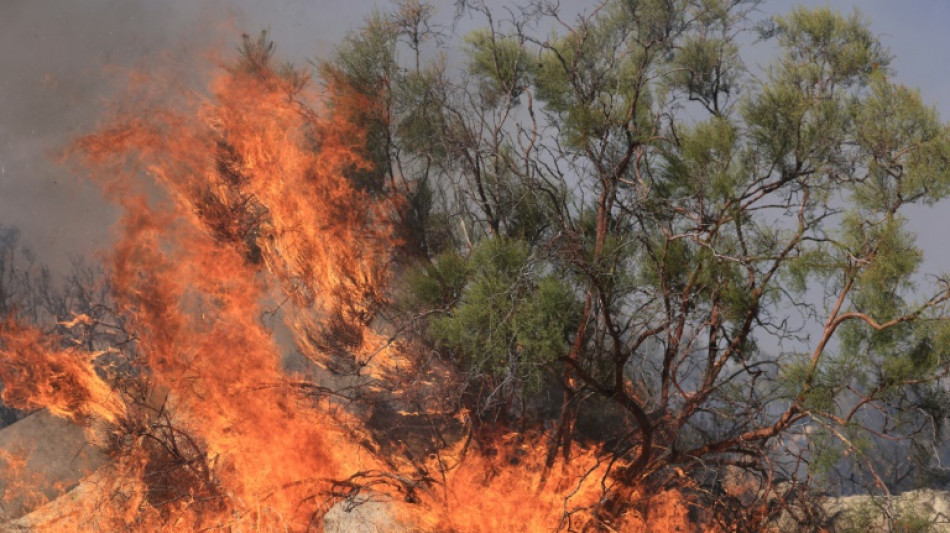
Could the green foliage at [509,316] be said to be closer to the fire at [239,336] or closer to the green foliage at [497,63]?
the fire at [239,336]

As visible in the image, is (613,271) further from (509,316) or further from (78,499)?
(78,499)

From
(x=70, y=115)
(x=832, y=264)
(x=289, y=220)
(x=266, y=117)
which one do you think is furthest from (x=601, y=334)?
(x=70, y=115)

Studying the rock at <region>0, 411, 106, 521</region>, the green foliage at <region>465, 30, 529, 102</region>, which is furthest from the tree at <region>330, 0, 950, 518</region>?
the rock at <region>0, 411, 106, 521</region>

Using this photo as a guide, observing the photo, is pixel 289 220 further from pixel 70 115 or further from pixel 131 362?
pixel 70 115

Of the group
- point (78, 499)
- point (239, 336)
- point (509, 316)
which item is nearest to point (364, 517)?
point (509, 316)

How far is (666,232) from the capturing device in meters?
9.76

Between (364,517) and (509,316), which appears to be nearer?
(509,316)

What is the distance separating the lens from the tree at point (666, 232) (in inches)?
381

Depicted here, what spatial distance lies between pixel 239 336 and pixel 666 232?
6.53 metres

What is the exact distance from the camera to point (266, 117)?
13.6m

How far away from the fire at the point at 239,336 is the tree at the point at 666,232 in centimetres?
76

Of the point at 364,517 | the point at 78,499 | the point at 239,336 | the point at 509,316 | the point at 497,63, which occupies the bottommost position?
the point at 78,499

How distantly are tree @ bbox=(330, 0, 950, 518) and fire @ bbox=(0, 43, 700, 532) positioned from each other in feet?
2.50

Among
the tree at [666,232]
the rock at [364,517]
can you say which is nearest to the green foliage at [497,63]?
the tree at [666,232]
